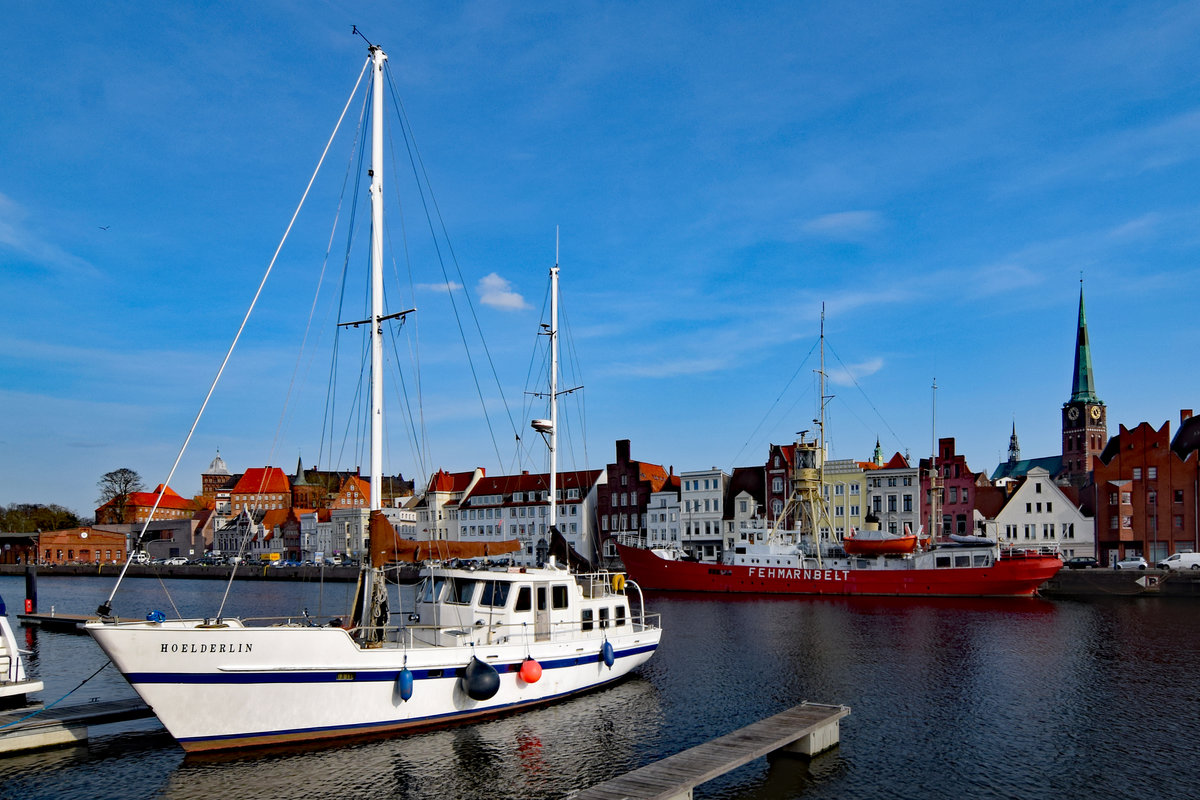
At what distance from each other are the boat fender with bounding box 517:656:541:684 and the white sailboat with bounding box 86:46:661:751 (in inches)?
1.4

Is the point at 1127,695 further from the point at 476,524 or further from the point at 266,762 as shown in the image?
the point at 476,524

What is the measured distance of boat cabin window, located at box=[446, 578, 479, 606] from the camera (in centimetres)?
2573

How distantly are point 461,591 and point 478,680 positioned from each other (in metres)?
4.05

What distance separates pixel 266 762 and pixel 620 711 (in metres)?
10.4

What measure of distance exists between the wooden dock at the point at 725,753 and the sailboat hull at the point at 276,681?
674cm

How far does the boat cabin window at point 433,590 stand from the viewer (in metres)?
26.0

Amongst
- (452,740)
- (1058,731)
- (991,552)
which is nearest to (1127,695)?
(1058,731)

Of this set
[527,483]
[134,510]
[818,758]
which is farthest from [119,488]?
[818,758]

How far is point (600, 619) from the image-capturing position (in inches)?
1123

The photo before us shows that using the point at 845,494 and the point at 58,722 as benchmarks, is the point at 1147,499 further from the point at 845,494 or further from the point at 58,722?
the point at 58,722

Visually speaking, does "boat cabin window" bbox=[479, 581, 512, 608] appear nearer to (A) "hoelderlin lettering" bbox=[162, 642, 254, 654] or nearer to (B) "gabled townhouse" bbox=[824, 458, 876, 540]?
(A) "hoelderlin lettering" bbox=[162, 642, 254, 654]

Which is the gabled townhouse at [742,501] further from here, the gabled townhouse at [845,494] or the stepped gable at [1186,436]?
the stepped gable at [1186,436]

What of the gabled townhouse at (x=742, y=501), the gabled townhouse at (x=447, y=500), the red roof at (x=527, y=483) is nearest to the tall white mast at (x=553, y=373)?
the gabled townhouse at (x=742, y=501)

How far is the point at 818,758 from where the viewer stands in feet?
69.4
